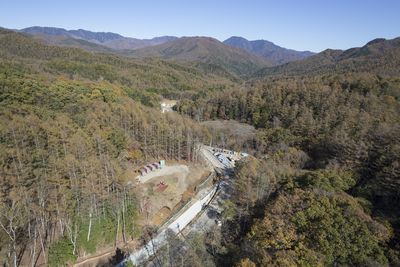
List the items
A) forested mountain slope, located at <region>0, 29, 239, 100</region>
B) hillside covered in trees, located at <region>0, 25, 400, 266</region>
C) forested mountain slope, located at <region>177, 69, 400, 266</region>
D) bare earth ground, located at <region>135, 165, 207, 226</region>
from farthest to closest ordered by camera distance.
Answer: forested mountain slope, located at <region>0, 29, 239, 100</region> → bare earth ground, located at <region>135, 165, 207, 226</region> → hillside covered in trees, located at <region>0, 25, 400, 266</region> → forested mountain slope, located at <region>177, 69, 400, 266</region>

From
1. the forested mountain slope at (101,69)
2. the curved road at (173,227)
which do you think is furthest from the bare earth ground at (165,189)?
the forested mountain slope at (101,69)

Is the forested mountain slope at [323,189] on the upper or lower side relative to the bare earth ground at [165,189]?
upper

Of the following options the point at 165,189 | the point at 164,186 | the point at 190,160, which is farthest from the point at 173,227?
the point at 190,160

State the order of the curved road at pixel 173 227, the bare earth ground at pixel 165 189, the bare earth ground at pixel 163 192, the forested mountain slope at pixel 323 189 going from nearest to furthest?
the forested mountain slope at pixel 323 189 → the curved road at pixel 173 227 → the bare earth ground at pixel 163 192 → the bare earth ground at pixel 165 189

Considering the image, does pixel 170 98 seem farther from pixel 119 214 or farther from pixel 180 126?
pixel 119 214

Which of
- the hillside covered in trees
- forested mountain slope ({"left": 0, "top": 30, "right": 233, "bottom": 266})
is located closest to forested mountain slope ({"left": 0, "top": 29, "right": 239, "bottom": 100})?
forested mountain slope ({"left": 0, "top": 30, "right": 233, "bottom": 266})

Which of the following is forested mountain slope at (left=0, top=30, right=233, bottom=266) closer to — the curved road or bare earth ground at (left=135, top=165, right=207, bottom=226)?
bare earth ground at (left=135, top=165, right=207, bottom=226)

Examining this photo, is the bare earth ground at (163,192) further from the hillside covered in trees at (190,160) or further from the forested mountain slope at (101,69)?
the forested mountain slope at (101,69)

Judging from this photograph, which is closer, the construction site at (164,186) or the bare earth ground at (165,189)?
the bare earth ground at (165,189)

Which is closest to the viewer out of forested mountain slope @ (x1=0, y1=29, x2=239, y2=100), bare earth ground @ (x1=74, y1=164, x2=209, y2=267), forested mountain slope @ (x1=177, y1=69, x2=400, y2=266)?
forested mountain slope @ (x1=177, y1=69, x2=400, y2=266)

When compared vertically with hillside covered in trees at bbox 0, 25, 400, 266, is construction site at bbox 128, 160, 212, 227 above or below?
below

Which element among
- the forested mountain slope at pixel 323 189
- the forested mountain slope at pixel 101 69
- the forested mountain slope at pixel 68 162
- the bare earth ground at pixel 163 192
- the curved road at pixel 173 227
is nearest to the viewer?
the forested mountain slope at pixel 323 189

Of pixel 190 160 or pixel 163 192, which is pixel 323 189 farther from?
pixel 190 160
